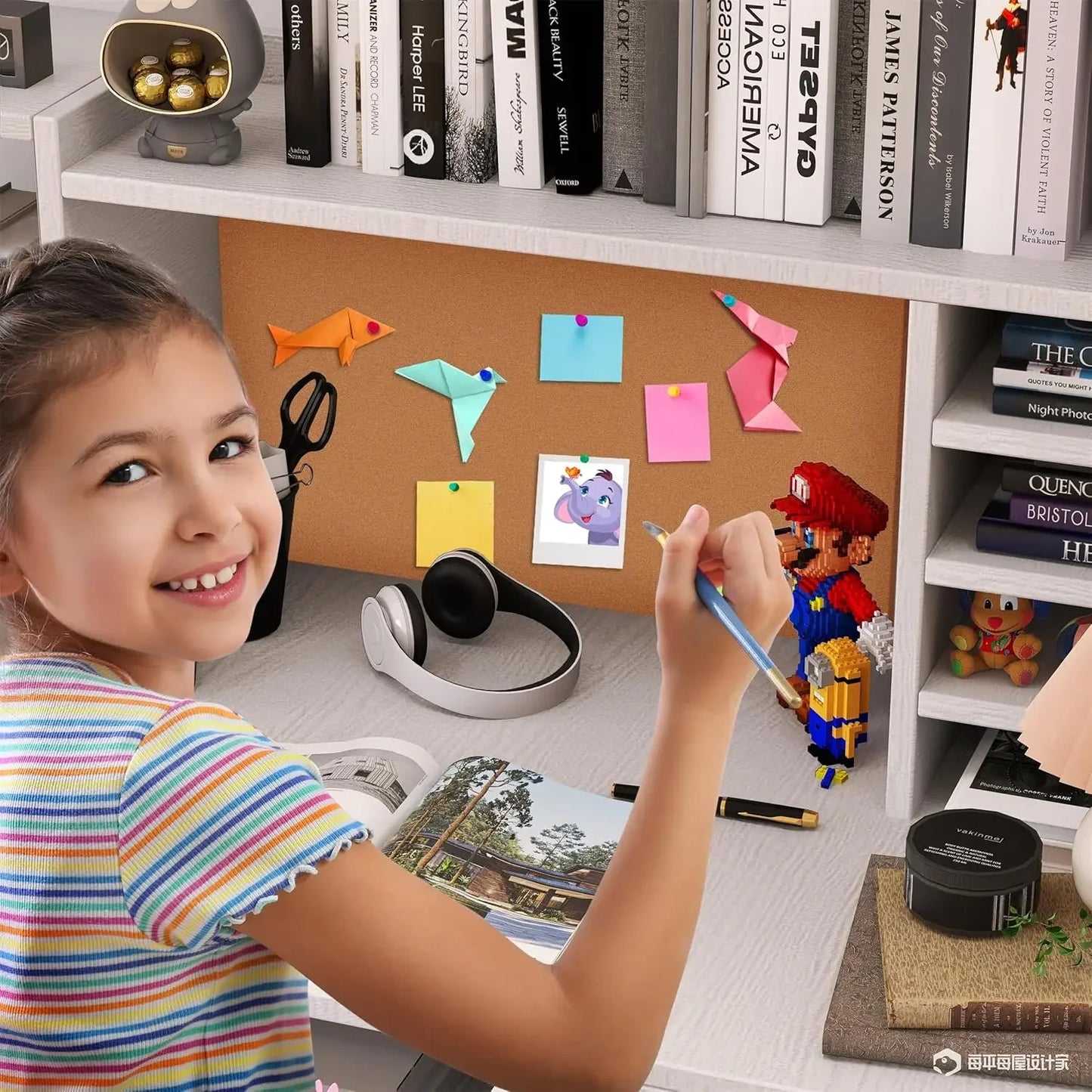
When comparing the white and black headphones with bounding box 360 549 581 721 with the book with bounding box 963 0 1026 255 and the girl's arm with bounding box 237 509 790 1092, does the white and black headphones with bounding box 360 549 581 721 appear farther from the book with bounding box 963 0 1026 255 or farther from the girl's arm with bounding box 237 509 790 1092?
the girl's arm with bounding box 237 509 790 1092

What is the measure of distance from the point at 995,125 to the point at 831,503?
34cm

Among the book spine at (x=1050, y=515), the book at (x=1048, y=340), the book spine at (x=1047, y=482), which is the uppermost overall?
the book at (x=1048, y=340)

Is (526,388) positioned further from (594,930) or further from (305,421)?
(594,930)

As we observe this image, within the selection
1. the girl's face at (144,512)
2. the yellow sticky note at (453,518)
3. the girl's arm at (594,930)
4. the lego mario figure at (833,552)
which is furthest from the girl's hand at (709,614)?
the yellow sticky note at (453,518)

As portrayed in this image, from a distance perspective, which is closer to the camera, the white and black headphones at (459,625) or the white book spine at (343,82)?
the white book spine at (343,82)

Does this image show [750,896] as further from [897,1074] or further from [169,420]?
[169,420]

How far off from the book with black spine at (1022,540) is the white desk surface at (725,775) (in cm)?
23


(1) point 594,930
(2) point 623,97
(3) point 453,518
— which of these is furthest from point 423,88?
(1) point 594,930

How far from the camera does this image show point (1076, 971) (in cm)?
115

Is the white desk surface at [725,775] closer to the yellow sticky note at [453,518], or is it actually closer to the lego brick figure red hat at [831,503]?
the yellow sticky note at [453,518]

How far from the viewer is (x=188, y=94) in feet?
4.75

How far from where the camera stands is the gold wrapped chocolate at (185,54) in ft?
4.83

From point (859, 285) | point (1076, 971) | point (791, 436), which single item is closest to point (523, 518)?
point (791, 436)

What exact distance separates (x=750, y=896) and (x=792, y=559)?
0.31m
